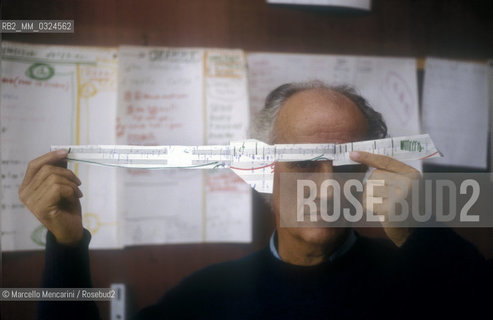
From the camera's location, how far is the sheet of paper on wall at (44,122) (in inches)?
23.3

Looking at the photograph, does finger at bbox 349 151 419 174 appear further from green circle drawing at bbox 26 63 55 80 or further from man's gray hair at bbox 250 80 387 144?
green circle drawing at bbox 26 63 55 80

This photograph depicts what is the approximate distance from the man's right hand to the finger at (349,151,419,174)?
1.46 ft

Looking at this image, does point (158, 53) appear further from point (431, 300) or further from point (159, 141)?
point (431, 300)

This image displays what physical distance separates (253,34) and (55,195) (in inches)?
18.6

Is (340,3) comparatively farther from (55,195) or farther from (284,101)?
(55,195)

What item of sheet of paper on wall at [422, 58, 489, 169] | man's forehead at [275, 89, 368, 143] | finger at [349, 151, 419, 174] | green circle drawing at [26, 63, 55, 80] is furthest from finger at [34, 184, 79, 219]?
sheet of paper on wall at [422, 58, 489, 169]

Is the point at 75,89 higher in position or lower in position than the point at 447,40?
lower

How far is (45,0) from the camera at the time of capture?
59cm

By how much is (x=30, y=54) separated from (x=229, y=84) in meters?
0.36

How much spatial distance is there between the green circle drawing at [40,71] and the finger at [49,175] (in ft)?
0.64

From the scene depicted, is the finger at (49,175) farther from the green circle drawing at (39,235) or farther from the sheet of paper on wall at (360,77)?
the sheet of paper on wall at (360,77)

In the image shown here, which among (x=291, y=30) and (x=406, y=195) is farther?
(x=291, y=30)

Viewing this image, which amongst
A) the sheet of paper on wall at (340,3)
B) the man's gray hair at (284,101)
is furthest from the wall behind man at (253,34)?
the man's gray hair at (284,101)

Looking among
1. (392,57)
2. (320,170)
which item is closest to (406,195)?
(320,170)
